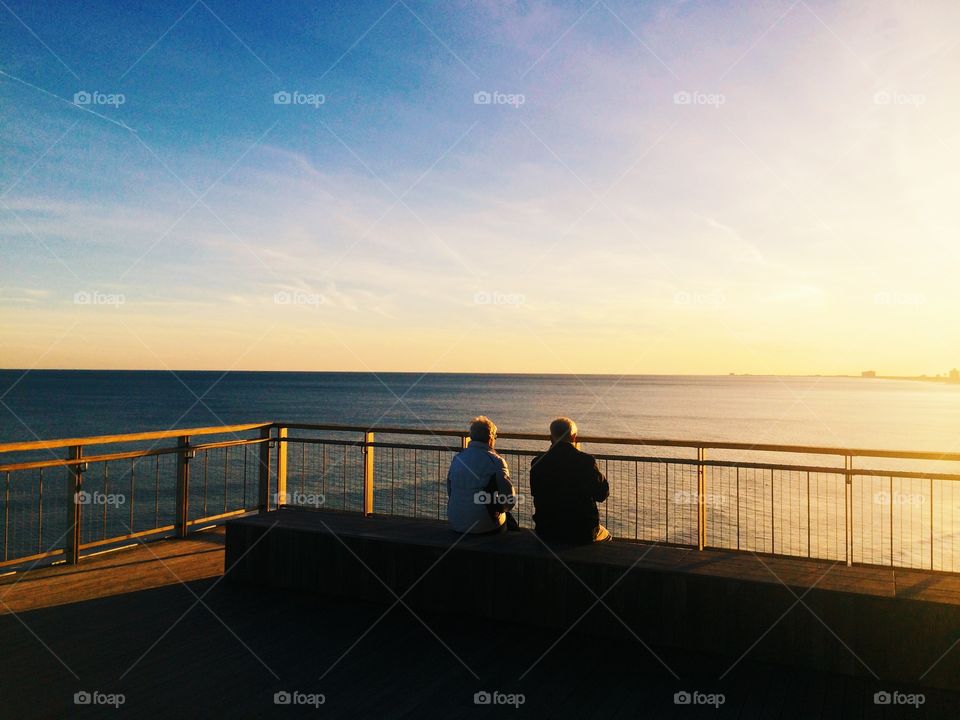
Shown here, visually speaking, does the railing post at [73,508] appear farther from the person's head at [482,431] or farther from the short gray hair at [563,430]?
the short gray hair at [563,430]

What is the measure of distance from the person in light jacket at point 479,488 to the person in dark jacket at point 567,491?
1.10ft

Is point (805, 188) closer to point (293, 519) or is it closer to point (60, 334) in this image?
point (293, 519)

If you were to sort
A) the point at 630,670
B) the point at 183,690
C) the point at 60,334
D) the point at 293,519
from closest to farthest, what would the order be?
the point at 183,690
the point at 630,670
the point at 293,519
the point at 60,334

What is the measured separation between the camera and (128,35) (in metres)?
9.15

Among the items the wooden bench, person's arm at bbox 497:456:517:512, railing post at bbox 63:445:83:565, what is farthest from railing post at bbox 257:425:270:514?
person's arm at bbox 497:456:517:512

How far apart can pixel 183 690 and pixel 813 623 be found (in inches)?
145

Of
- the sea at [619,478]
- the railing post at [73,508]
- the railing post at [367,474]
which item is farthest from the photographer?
the sea at [619,478]

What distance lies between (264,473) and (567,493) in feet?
17.2

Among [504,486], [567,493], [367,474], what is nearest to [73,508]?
[367,474]

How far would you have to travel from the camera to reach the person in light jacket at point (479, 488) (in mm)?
5184

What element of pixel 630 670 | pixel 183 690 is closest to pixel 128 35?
pixel 183 690

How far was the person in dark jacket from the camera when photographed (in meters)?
4.90

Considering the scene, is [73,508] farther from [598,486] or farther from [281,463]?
[598,486]

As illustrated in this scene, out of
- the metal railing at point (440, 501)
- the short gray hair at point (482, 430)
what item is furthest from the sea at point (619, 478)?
the short gray hair at point (482, 430)
